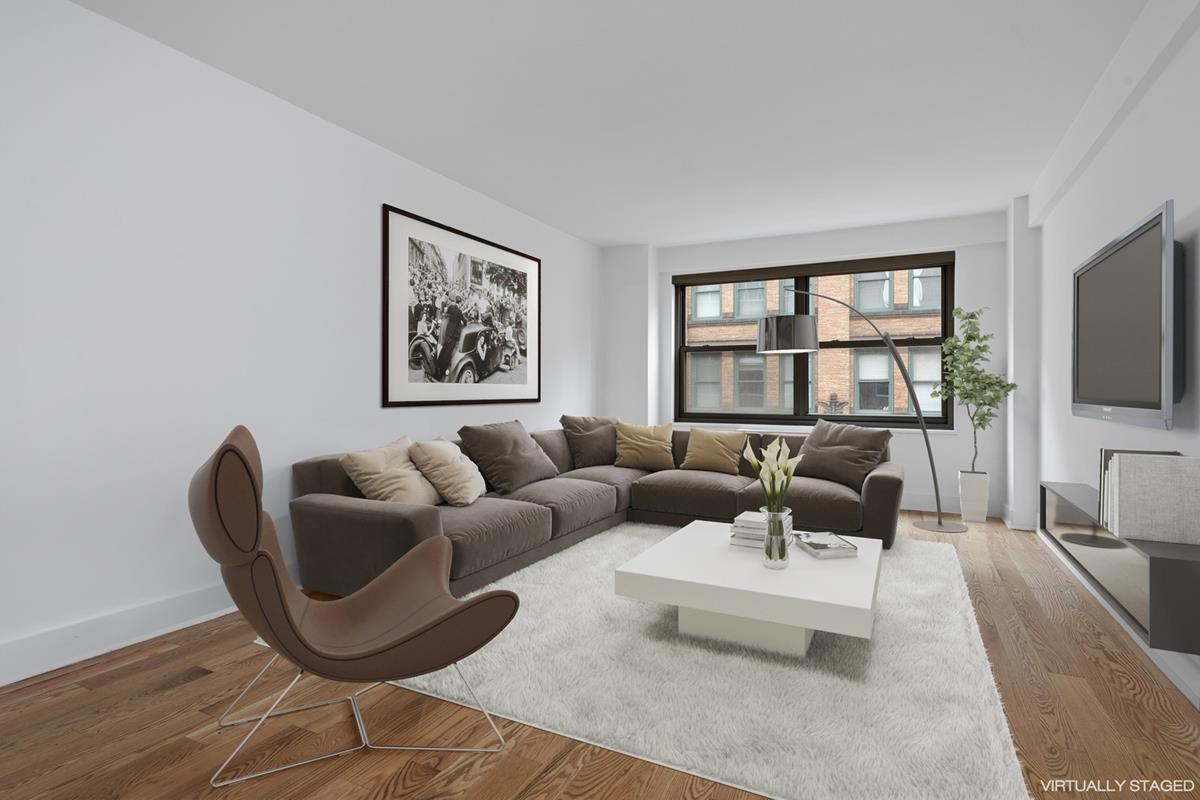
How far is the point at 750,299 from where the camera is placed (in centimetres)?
673

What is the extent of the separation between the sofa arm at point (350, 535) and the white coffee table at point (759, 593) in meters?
0.99

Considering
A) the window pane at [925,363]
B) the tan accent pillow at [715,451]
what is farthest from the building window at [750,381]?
the tan accent pillow at [715,451]

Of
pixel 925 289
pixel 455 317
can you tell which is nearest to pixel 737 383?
pixel 925 289

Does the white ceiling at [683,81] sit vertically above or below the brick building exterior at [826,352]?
above

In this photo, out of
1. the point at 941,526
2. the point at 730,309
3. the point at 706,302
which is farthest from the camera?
the point at 706,302

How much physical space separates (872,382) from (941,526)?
1.71 m

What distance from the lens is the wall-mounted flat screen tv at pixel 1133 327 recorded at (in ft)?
7.97

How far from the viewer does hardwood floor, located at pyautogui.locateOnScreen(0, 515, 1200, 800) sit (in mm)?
1741

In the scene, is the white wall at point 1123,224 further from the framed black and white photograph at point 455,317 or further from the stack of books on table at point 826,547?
the framed black and white photograph at point 455,317

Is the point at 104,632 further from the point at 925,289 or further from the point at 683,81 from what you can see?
the point at 925,289

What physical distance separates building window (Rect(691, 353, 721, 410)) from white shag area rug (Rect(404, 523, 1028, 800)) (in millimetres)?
3898

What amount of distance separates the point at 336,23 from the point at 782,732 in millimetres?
3200

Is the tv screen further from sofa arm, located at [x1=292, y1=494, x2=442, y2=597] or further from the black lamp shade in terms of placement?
sofa arm, located at [x1=292, y1=494, x2=442, y2=597]

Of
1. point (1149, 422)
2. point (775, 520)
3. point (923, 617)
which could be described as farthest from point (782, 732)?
point (1149, 422)
